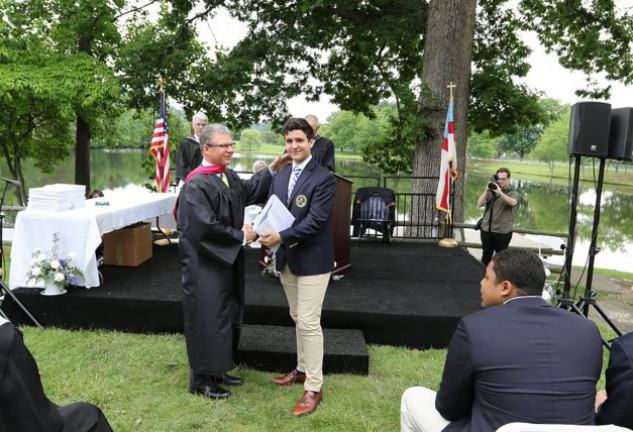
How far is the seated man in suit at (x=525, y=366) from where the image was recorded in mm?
1679

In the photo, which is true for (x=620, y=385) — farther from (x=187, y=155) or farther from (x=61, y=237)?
(x=187, y=155)

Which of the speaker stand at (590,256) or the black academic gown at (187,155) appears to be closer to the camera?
the speaker stand at (590,256)

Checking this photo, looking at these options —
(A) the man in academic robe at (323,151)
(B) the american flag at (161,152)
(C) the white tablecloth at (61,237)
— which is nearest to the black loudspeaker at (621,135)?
(A) the man in academic robe at (323,151)

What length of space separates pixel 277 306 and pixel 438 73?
659cm

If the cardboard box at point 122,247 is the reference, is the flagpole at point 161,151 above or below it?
above

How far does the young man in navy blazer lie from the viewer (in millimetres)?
3197

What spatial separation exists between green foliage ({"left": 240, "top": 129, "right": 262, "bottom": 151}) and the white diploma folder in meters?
9.91

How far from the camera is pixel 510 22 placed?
12.3 meters

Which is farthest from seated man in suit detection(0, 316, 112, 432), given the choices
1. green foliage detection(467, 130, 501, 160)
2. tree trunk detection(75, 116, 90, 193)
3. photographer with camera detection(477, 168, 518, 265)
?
green foliage detection(467, 130, 501, 160)

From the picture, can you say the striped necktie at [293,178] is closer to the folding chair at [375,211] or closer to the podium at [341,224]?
the podium at [341,224]

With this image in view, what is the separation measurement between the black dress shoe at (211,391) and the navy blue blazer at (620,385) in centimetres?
245

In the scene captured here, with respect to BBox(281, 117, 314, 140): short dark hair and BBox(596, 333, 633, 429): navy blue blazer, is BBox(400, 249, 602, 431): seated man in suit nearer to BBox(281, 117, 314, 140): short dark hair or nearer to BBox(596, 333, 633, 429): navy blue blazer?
BBox(596, 333, 633, 429): navy blue blazer

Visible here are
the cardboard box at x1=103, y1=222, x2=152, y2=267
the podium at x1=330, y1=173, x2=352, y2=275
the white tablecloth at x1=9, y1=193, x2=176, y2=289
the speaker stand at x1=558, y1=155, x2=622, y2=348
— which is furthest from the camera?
the cardboard box at x1=103, y1=222, x2=152, y2=267

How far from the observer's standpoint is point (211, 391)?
3455mm
